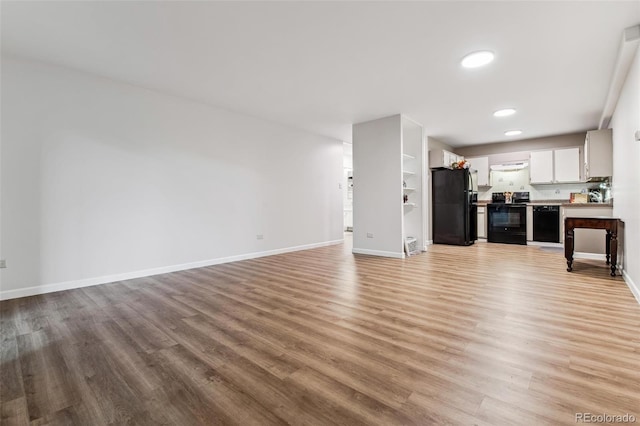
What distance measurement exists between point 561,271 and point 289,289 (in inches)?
149

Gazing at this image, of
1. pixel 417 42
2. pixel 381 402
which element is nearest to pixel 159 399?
pixel 381 402

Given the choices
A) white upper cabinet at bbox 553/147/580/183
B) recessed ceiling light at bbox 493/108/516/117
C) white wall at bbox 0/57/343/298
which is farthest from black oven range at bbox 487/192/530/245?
white wall at bbox 0/57/343/298

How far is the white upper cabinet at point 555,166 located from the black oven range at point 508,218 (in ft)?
1.71

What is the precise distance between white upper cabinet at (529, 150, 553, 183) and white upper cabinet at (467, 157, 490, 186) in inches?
37.3

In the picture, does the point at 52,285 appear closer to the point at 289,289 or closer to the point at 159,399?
the point at 289,289

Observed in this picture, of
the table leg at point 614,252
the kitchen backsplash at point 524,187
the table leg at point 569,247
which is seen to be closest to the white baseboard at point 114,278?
the table leg at point 569,247

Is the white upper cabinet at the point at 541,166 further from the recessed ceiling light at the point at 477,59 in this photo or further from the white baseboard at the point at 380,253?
Result: the recessed ceiling light at the point at 477,59

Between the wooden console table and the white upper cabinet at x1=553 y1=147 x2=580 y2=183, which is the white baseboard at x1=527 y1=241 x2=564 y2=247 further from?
the wooden console table

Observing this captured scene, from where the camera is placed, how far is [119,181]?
3773 millimetres

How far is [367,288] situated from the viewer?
3.26 m

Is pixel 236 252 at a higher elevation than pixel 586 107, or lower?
lower

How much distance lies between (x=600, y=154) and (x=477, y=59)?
11.3 ft

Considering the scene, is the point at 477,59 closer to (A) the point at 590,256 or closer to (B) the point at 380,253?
(B) the point at 380,253

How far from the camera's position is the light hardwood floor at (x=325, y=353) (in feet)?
4.35
